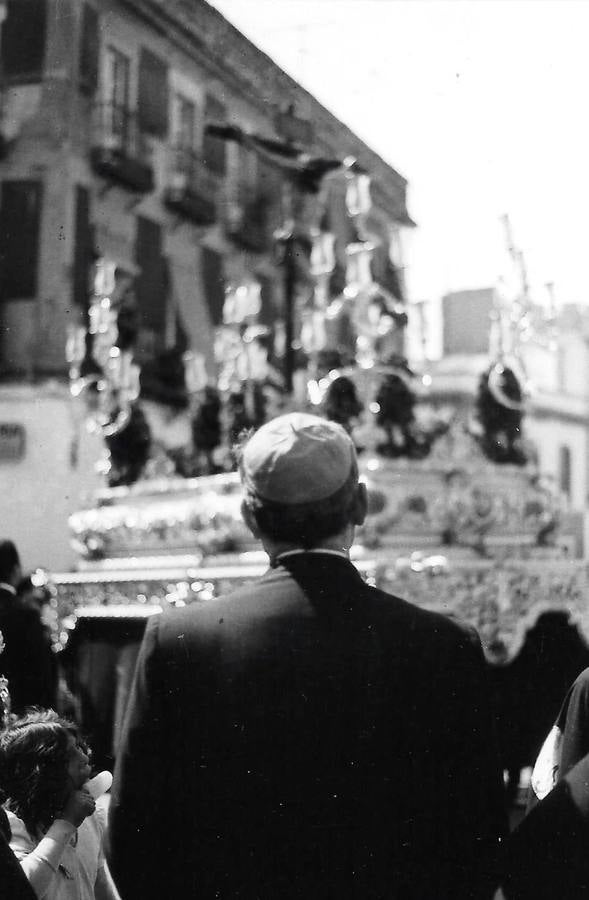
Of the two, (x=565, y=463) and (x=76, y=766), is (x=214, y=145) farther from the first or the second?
(x=565, y=463)

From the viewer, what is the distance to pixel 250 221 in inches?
378

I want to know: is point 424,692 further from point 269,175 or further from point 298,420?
point 269,175

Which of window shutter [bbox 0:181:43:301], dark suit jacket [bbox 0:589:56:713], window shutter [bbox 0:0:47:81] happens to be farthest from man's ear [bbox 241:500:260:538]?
window shutter [bbox 0:181:43:301]

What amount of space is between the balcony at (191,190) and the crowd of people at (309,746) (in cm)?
883

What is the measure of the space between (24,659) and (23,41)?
16.8ft

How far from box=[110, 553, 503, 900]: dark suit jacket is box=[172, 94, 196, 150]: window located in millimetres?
7314

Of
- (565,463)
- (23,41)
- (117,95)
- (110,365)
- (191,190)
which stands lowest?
(565,463)

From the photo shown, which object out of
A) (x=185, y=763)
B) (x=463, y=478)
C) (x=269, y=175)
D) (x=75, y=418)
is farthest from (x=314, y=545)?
(x=269, y=175)

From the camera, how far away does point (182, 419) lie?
1005 centimetres

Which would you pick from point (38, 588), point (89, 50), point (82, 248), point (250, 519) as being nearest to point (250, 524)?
point (250, 519)

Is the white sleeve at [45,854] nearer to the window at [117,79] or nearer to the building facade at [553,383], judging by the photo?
the window at [117,79]

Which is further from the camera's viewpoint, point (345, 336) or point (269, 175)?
point (345, 336)

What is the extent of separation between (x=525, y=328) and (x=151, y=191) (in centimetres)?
626

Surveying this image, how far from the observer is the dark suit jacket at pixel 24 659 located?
368cm
